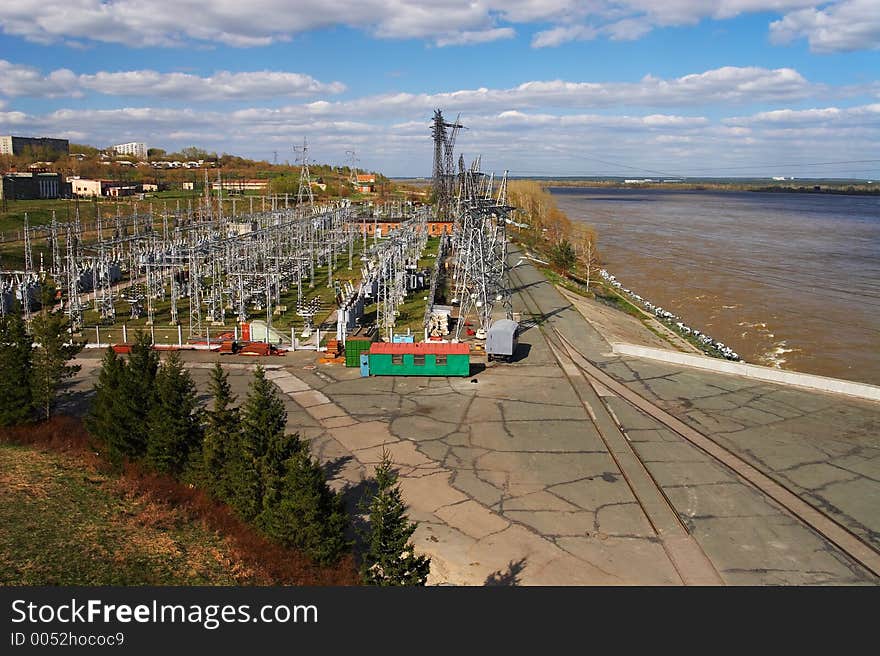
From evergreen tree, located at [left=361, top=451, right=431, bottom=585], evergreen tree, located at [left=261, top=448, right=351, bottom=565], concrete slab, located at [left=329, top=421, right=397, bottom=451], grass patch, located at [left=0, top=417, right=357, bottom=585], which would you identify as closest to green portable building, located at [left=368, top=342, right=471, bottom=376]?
concrete slab, located at [left=329, top=421, right=397, bottom=451]

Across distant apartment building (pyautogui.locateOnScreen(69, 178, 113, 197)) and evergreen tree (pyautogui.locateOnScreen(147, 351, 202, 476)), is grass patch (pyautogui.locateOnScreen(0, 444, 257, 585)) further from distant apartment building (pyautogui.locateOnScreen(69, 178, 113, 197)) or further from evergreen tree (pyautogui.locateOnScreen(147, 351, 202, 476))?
distant apartment building (pyautogui.locateOnScreen(69, 178, 113, 197))

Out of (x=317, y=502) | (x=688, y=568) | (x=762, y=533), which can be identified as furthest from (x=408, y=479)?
(x=762, y=533)

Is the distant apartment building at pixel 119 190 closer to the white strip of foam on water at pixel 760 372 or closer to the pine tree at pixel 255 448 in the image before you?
the white strip of foam on water at pixel 760 372

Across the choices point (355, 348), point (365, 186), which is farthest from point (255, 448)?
point (365, 186)

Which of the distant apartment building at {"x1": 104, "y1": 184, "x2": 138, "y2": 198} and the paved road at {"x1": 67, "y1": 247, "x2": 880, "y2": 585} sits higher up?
the distant apartment building at {"x1": 104, "y1": 184, "x2": 138, "y2": 198}

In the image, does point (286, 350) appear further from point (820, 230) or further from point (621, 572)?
point (820, 230)

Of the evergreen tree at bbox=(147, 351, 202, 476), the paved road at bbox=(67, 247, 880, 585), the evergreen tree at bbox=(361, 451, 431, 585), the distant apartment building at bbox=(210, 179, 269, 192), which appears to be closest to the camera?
the evergreen tree at bbox=(361, 451, 431, 585)

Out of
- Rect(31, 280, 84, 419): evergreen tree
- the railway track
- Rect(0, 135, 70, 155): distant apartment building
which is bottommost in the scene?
the railway track
